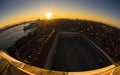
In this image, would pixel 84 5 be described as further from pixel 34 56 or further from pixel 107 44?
pixel 34 56

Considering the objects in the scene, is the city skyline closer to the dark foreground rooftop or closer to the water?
the water

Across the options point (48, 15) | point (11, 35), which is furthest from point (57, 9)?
point (11, 35)

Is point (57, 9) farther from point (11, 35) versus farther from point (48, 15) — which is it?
point (11, 35)

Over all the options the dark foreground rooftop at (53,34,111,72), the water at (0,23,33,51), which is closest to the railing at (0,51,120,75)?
the dark foreground rooftop at (53,34,111,72)

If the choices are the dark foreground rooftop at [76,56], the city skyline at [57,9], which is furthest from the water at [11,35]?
the dark foreground rooftop at [76,56]

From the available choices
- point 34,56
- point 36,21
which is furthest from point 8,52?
point 36,21
